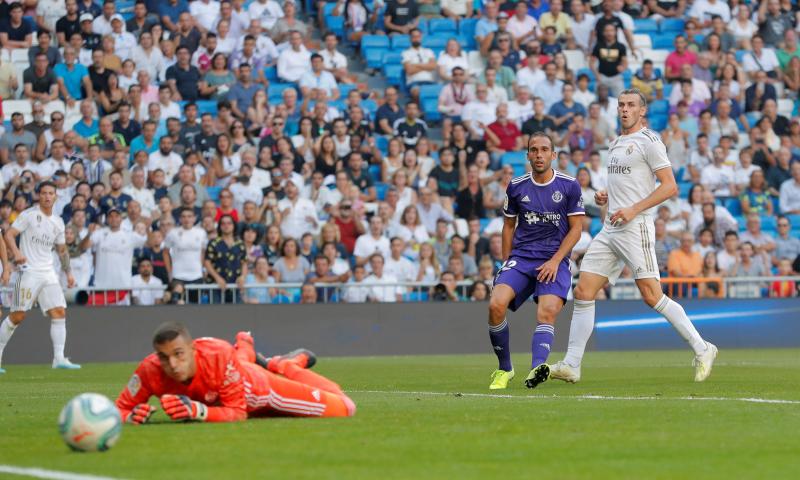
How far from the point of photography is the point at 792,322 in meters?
23.8

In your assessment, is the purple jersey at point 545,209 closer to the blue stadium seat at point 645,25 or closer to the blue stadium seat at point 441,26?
the blue stadium seat at point 441,26

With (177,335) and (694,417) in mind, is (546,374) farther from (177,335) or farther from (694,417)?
(177,335)

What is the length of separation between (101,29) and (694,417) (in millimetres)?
18311

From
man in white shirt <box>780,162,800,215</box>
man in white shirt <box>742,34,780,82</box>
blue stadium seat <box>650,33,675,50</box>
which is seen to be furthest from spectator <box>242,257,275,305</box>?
man in white shirt <box>742,34,780,82</box>

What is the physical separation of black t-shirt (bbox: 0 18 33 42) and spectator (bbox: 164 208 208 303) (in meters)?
→ 5.57

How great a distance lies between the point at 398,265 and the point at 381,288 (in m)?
0.57

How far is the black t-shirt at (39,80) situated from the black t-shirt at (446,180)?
265 inches

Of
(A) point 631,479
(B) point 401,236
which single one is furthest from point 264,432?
(B) point 401,236

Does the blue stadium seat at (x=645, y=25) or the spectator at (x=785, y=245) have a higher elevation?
the blue stadium seat at (x=645, y=25)

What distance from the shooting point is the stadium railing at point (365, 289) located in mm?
21562

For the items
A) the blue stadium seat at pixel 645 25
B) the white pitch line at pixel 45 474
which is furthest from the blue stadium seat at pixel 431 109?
the white pitch line at pixel 45 474

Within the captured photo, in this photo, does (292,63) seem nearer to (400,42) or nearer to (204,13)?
(204,13)

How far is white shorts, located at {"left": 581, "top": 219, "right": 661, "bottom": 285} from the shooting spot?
42.8 feet

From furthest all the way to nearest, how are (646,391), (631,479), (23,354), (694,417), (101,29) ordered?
1. (101,29)
2. (23,354)
3. (646,391)
4. (694,417)
5. (631,479)
